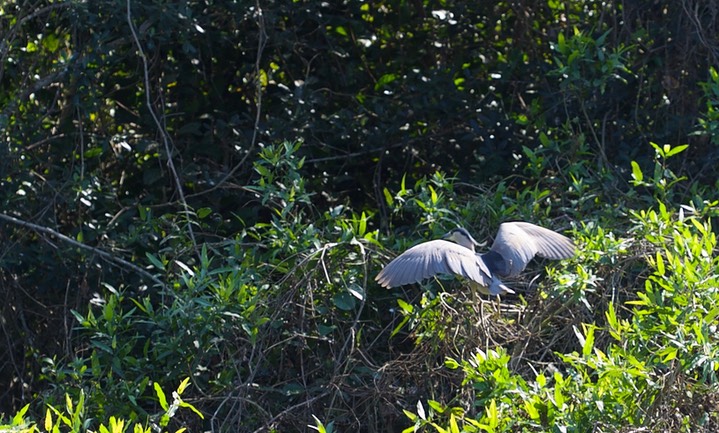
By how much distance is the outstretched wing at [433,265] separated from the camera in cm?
456

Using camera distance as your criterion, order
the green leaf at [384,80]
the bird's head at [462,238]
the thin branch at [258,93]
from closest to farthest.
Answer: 1. the bird's head at [462,238]
2. the thin branch at [258,93]
3. the green leaf at [384,80]

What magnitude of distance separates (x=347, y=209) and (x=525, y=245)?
1.43 m

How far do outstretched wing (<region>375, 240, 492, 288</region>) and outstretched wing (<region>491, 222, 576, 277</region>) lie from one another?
15cm

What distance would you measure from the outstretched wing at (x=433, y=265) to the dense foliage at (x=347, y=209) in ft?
0.72

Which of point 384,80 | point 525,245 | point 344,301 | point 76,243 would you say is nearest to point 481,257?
point 525,245

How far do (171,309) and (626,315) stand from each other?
191 cm

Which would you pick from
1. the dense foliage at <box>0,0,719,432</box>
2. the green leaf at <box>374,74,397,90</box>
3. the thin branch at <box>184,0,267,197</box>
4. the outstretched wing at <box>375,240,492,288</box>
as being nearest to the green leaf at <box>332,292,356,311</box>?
the dense foliage at <box>0,0,719,432</box>

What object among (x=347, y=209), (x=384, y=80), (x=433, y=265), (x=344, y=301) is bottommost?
(x=347, y=209)

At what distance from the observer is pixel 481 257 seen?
4805mm

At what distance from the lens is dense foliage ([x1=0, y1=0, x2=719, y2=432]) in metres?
4.48

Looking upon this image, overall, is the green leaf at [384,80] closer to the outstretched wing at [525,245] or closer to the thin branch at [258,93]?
the thin branch at [258,93]

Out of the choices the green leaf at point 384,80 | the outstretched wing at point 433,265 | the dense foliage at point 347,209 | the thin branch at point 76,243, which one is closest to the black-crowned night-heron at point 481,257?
the outstretched wing at point 433,265

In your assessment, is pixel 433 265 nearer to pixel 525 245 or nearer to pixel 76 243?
pixel 525 245

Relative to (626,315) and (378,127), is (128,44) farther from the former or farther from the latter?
(626,315)
